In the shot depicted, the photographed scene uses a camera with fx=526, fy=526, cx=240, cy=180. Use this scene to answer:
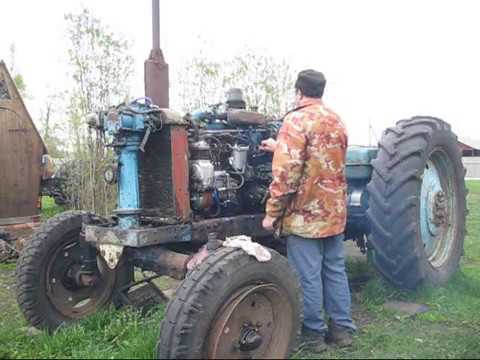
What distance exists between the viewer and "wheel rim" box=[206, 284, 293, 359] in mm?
2768

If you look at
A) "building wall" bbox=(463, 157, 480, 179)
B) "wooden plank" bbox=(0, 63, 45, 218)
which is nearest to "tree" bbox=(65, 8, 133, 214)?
"wooden plank" bbox=(0, 63, 45, 218)

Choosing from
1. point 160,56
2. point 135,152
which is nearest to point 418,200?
point 135,152

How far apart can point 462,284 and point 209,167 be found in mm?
2744

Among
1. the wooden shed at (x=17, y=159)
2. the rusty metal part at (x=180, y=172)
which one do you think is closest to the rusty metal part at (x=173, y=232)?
the rusty metal part at (x=180, y=172)

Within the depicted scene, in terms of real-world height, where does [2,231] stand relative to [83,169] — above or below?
below

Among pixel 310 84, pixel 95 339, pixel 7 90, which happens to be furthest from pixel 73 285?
pixel 7 90

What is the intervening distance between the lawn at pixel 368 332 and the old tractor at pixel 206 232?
0.18m

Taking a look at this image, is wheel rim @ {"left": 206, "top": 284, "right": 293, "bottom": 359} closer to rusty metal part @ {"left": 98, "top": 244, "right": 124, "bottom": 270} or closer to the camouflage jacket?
the camouflage jacket

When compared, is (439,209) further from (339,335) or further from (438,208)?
(339,335)

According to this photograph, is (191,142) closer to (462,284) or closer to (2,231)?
(462,284)

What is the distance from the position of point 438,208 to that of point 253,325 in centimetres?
264

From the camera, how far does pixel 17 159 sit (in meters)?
7.47

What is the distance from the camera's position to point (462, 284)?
4871 millimetres

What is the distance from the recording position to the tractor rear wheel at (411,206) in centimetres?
411
